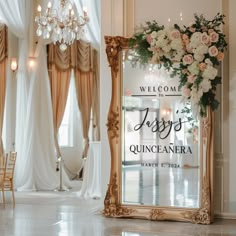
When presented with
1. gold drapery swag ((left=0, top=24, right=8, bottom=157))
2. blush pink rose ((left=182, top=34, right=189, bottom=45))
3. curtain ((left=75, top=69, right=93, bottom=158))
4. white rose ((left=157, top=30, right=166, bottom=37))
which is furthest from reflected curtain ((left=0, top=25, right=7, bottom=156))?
blush pink rose ((left=182, top=34, right=189, bottom=45))

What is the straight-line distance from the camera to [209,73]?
6.71 meters

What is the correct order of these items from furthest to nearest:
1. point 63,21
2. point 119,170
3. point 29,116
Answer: point 29,116 < point 63,21 < point 119,170

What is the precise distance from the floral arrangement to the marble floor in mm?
1618

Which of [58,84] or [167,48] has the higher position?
[58,84]

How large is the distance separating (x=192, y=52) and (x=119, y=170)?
6.83 ft

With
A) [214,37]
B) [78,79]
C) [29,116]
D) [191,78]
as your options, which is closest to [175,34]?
[214,37]

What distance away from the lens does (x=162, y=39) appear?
6.90 meters

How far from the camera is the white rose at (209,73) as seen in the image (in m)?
6.71

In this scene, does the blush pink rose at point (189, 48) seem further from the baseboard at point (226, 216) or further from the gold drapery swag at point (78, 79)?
the gold drapery swag at point (78, 79)

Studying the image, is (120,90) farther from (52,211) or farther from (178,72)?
(52,211)

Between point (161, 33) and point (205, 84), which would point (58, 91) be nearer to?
point (161, 33)

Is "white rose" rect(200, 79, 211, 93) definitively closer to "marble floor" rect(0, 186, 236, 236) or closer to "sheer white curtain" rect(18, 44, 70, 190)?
"marble floor" rect(0, 186, 236, 236)

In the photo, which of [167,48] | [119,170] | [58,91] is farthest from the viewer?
[58,91]

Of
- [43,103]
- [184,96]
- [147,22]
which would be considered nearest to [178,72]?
[184,96]
